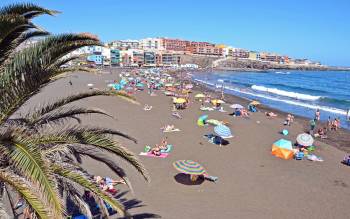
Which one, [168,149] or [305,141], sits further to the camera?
[305,141]

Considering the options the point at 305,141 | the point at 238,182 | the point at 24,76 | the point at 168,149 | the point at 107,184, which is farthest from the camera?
the point at 305,141

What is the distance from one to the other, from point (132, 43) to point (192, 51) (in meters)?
33.4

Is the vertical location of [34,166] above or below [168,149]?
above

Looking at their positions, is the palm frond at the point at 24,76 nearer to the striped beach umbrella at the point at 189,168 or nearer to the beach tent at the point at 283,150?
the striped beach umbrella at the point at 189,168

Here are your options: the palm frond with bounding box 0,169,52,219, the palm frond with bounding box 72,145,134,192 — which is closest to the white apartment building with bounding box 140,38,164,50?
the palm frond with bounding box 72,145,134,192

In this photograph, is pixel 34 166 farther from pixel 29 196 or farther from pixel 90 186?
pixel 90 186

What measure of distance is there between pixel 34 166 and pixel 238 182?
31.4 ft

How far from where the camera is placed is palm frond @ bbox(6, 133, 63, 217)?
3.29m

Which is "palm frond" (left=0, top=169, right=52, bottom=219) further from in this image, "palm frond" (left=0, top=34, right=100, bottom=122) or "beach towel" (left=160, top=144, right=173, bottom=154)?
"beach towel" (left=160, top=144, right=173, bottom=154)

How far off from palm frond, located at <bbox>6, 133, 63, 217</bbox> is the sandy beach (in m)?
3.07

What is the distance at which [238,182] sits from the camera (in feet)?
39.4

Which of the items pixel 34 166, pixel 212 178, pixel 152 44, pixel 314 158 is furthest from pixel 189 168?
pixel 152 44

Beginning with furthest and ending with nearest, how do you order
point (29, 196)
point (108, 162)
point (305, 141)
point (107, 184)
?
point (305, 141), point (107, 184), point (108, 162), point (29, 196)

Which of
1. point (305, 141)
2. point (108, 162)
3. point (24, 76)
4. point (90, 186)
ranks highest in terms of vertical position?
point (24, 76)
